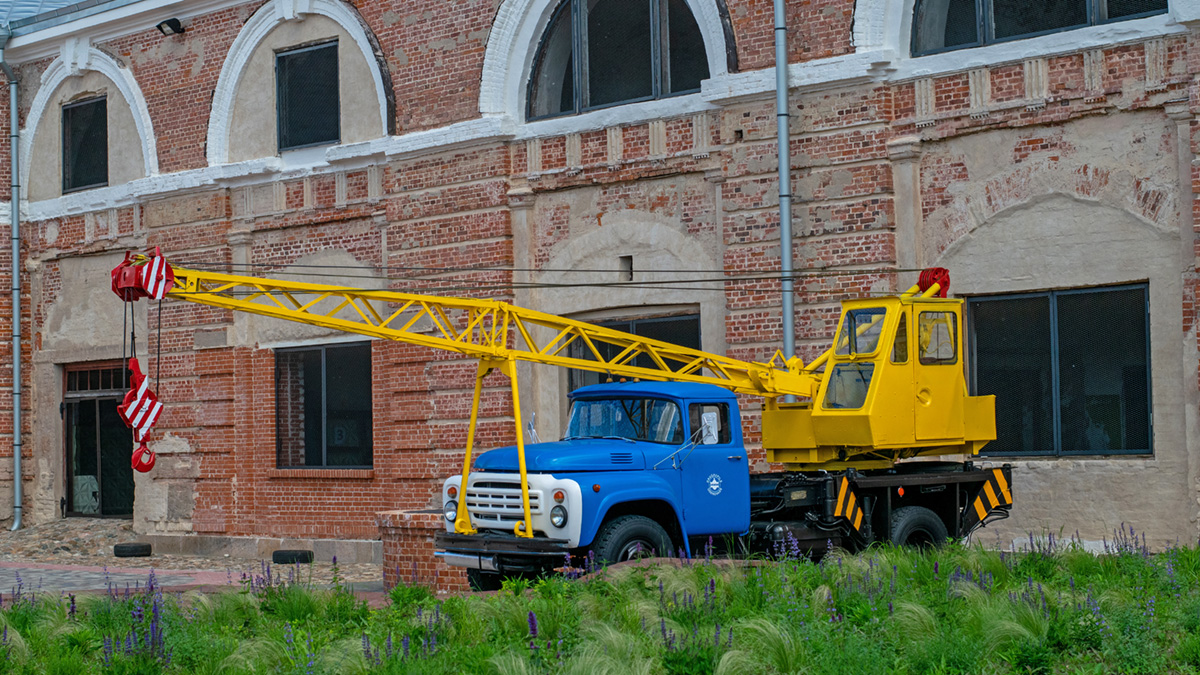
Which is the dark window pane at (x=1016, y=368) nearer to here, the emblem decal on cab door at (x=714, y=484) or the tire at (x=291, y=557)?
the emblem decal on cab door at (x=714, y=484)

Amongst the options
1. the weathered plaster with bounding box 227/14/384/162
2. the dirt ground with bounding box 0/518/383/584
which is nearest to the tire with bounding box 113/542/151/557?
the dirt ground with bounding box 0/518/383/584

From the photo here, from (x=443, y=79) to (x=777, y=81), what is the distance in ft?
17.8

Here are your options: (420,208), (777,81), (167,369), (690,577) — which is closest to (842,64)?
(777,81)

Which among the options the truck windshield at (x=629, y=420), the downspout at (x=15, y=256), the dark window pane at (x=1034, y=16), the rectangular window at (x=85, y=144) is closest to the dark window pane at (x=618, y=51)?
the dark window pane at (x=1034, y=16)

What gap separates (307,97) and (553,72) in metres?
4.44

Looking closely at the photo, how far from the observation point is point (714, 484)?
42.6ft

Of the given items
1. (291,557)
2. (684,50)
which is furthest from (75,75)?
(684,50)

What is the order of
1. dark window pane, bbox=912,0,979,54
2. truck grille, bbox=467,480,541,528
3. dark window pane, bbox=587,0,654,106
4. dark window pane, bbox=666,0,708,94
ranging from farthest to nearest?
dark window pane, bbox=587,0,654,106 < dark window pane, bbox=666,0,708,94 < dark window pane, bbox=912,0,979,54 < truck grille, bbox=467,480,541,528

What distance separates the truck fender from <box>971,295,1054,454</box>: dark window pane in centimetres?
495

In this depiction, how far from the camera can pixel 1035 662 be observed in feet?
25.8

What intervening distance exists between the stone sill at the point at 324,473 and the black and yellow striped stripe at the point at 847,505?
913 centimetres

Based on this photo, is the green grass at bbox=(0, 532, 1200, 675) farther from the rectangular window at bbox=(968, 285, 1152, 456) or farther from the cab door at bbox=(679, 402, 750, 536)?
the rectangular window at bbox=(968, 285, 1152, 456)

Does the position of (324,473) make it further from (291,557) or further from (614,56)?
(614,56)

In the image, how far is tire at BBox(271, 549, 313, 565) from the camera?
65.3 ft
